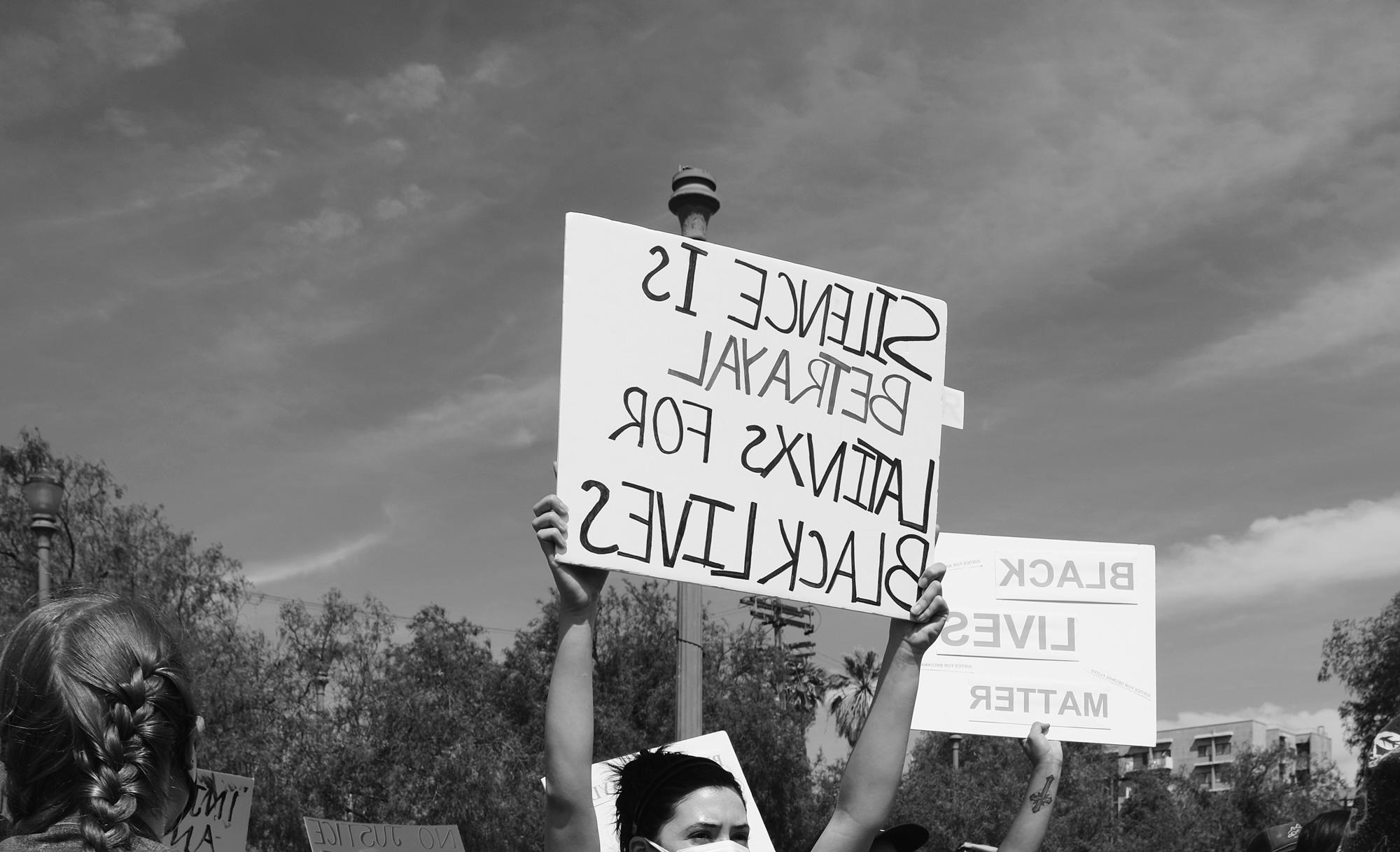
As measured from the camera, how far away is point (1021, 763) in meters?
42.3

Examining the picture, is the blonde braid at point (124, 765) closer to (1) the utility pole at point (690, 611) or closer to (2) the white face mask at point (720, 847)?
(2) the white face mask at point (720, 847)

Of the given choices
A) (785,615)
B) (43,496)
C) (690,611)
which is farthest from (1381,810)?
(785,615)

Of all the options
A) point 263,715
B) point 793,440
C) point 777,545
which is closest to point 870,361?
point 793,440

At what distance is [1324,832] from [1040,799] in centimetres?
93

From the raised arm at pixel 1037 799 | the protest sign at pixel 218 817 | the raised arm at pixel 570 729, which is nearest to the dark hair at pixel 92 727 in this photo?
the raised arm at pixel 570 729

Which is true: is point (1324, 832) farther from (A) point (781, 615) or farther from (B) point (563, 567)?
(A) point (781, 615)

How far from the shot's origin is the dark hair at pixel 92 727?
1763 mm

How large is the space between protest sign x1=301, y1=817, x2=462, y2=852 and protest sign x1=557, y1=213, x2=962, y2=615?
972 cm

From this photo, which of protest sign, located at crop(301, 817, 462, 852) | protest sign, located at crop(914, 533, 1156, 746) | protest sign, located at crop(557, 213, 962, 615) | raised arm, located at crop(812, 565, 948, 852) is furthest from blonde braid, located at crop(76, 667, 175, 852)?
protest sign, located at crop(301, 817, 462, 852)

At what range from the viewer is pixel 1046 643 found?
618 cm

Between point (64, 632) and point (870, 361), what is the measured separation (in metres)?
2.80

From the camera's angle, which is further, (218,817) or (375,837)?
(375,837)

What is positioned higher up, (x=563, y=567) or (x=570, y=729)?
(x=563, y=567)

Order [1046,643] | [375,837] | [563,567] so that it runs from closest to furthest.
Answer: [563,567] < [1046,643] < [375,837]
